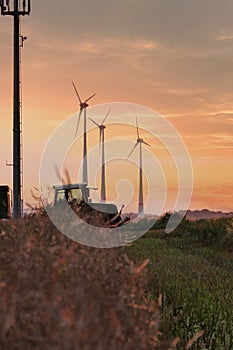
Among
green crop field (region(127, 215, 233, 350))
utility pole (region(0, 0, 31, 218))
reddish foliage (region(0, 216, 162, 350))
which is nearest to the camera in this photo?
reddish foliage (region(0, 216, 162, 350))

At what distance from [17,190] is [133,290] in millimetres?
35957

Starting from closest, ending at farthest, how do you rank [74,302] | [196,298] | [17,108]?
[74,302], [196,298], [17,108]

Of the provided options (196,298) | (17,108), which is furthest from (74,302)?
(17,108)

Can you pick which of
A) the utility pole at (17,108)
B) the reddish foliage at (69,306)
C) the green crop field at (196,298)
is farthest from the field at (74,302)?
the utility pole at (17,108)

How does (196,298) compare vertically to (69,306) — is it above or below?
below

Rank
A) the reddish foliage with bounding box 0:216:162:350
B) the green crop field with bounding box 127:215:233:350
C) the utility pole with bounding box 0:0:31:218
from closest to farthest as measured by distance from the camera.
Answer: the reddish foliage with bounding box 0:216:162:350 → the green crop field with bounding box 127:215:233:350 → the utility pole with bounding box 0:0:31:218

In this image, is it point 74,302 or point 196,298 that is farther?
point 196,298

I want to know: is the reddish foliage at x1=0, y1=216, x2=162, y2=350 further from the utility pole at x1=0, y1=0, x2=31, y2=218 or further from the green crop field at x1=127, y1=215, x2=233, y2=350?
the utility pole at x1=0, y1=0, x2=31, y2=218

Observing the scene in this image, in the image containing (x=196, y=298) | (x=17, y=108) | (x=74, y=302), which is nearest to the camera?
(x=74, y=302)

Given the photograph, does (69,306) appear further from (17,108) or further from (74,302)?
(17,108)

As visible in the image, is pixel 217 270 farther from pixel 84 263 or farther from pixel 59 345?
pixel 59 345

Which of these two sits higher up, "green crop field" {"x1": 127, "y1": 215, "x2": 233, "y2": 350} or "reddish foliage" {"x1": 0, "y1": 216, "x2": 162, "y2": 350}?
"reddish foliage" {"x1": 0, "y1": 216, "x2": 162, "y2": 350}

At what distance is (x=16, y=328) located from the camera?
5480 millimetres

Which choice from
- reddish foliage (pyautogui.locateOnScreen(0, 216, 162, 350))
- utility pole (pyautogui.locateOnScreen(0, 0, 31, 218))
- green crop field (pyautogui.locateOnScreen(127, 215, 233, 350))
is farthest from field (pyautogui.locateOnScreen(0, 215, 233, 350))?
utility pole (pyautogui.locateOnScreen(0, 0, 31, 218))
